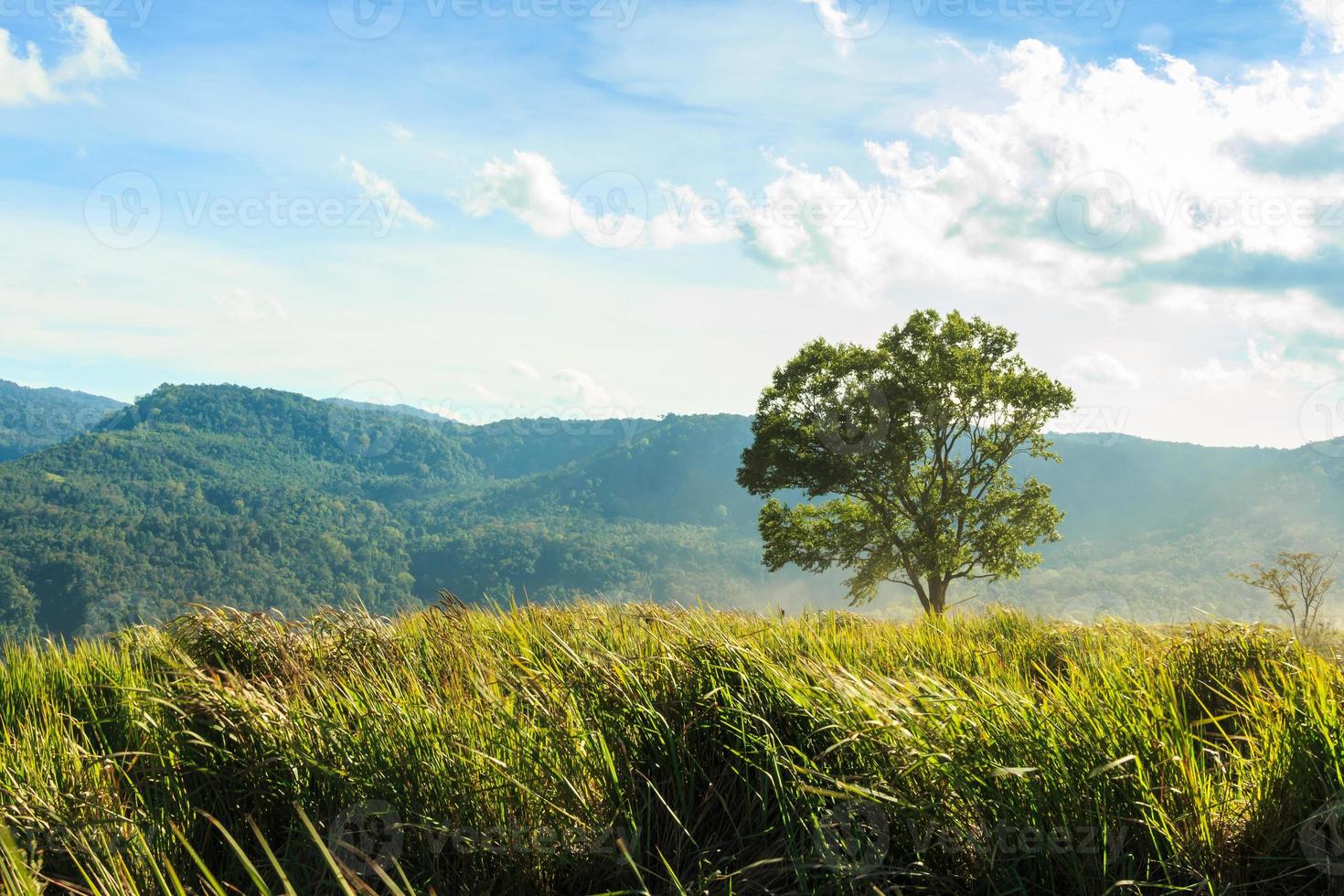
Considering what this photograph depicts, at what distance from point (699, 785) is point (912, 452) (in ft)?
83.2

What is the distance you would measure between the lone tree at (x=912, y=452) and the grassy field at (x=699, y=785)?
73.8ft

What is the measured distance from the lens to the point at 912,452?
2753 cm

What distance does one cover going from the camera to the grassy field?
2734mm

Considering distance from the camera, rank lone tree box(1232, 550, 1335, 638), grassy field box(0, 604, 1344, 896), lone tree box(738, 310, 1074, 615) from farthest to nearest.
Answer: lone tree box(738, 310, 1074, 615) < lone tree box(1232, 550, 1335, 638) < grassy field box(0, 604, 1344, 896)

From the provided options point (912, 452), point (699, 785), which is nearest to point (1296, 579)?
point (912, 452)

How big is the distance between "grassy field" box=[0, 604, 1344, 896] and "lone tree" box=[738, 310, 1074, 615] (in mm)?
22500

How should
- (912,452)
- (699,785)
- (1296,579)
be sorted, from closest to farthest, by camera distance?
(699,785) → (1296,579) → (912,452)

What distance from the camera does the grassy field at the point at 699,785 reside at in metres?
2.73

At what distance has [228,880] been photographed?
3270 mm

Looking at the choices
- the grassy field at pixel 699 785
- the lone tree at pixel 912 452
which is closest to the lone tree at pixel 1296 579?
the lone tree at pixel 912 452

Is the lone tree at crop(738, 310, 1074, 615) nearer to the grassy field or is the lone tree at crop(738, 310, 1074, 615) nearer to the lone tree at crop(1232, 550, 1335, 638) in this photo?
the lone tree at crop(1232, 550, 1335, 638)

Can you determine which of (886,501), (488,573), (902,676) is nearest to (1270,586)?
(886,501)

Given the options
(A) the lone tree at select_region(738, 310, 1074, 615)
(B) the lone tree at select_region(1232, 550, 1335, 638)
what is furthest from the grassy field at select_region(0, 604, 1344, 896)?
(A) the lone tree at select_region(738, 310, 1074, 615)

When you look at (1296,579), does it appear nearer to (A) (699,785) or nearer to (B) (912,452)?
(B) (912,452)
